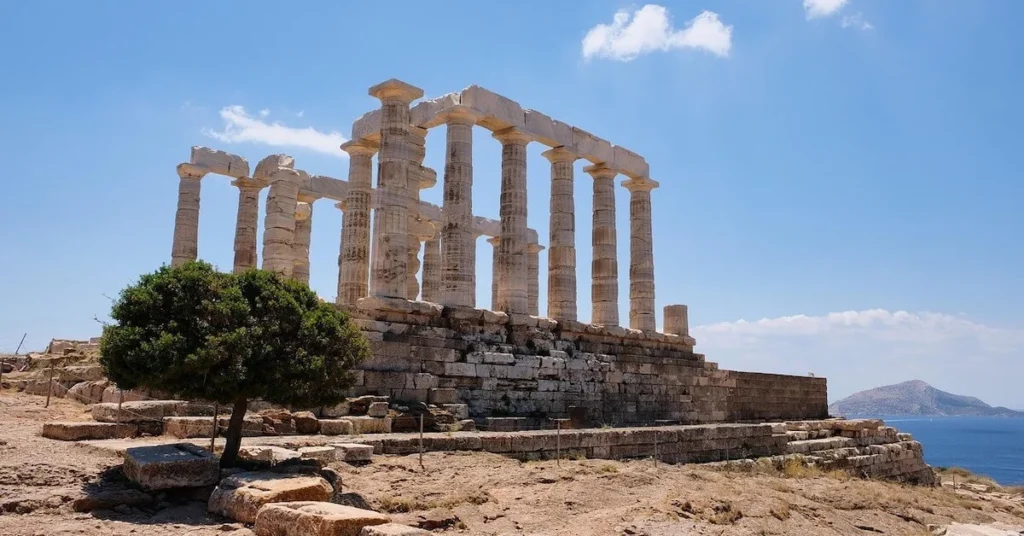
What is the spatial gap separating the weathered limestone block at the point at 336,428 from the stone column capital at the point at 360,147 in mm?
11731

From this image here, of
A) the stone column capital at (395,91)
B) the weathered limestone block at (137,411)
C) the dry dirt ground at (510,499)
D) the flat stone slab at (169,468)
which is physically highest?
the stone column capital at (395,91)

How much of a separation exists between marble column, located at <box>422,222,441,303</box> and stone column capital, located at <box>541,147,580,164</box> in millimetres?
7179

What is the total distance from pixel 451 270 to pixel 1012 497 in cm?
2115

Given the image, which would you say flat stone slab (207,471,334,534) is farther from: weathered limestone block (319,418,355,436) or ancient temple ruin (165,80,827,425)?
ancient temple ruin (165,80,827,425)

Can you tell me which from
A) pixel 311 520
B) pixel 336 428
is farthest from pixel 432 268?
pixel 311 520

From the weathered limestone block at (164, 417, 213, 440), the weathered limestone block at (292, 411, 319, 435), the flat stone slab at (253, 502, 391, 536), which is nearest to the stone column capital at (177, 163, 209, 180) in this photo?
the weathered limestone block at (292, 411, 319, 435)

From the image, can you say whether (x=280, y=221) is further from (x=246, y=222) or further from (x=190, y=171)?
(x=190, y=171)

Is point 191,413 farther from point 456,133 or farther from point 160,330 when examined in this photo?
point 456,133

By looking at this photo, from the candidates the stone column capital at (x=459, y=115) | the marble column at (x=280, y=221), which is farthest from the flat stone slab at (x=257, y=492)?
the marble column at (x=280, y=221)

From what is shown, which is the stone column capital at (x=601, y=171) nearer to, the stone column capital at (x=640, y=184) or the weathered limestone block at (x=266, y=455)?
the stone column capital at (x=640, y=184)

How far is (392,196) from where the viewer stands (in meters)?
21.7

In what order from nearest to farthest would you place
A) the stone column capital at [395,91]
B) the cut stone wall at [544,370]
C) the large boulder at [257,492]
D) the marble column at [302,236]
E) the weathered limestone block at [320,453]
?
the large boulder at [257,492] → the weathered limestone block at [320,453] → the cut stone wall at [544,370] → the stone column capital at [395,91] → the marble column at [302,236]

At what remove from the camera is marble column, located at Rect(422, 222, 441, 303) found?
30500 millimetres

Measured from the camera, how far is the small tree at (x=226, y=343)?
10.5 meters
